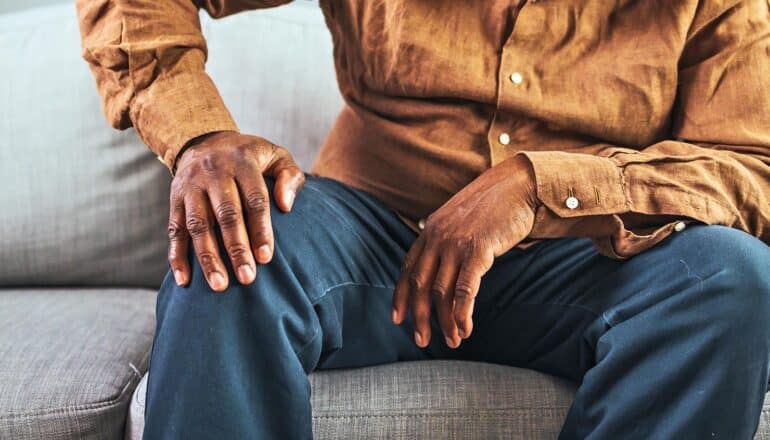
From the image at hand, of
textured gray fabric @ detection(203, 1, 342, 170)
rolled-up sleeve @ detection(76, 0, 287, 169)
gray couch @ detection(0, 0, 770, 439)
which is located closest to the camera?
rolled-up sleeve @ detection(76, 0, 287, 169)

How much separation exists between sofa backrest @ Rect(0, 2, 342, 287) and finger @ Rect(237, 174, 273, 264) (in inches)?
26.7

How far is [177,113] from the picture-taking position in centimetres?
97

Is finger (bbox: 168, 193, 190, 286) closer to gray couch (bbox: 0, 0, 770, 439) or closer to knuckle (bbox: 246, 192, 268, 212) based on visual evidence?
knuckle (bbox: 246, 192, 268, 212)

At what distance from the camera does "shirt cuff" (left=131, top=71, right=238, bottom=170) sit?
95 cm

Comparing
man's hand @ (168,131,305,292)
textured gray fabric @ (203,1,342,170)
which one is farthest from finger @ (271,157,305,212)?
textured gray fabric @ (203,1,342,170)

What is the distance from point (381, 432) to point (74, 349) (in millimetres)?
465

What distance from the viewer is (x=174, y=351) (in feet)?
2.52

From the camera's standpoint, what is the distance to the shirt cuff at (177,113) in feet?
3.13

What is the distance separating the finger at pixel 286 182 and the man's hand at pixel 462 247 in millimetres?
144

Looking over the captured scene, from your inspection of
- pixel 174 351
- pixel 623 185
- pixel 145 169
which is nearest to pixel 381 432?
pixel 174 351

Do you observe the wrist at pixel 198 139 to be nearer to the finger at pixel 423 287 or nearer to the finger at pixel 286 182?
the finger at pixel 286 182

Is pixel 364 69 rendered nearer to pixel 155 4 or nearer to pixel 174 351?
pixel 155 4

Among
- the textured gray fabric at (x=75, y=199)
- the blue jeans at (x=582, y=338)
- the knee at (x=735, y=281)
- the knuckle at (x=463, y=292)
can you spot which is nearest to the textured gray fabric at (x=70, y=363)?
the textured gray fabric at (x=75, y=199)

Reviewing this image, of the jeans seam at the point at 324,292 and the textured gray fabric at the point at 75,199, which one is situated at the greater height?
the jeans seam at the point at 324,292
